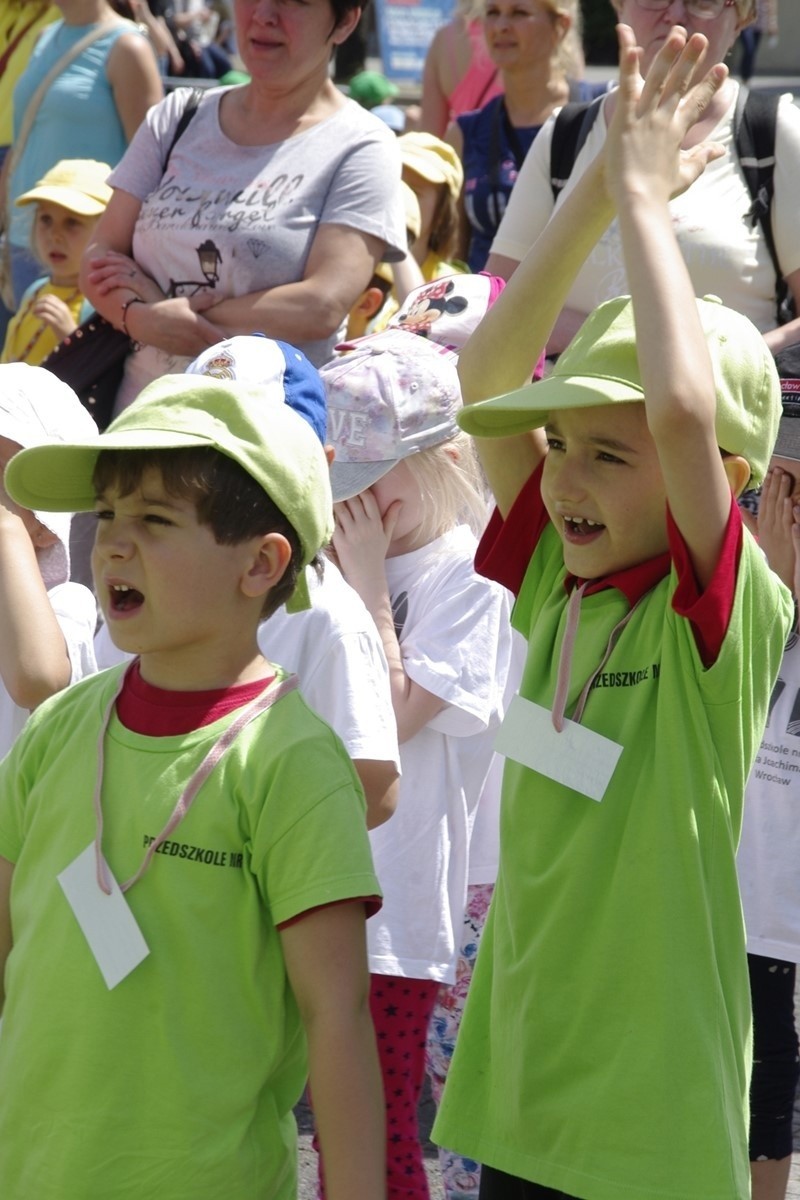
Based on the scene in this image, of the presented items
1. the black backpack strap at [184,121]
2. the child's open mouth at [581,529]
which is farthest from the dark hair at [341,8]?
the child's open mouth at [581,529]

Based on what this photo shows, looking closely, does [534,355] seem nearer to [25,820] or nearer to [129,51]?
[25,820]

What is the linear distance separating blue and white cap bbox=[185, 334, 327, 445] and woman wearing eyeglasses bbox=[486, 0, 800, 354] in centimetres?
113

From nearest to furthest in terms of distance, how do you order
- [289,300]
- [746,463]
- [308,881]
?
[308,881]
[746,463]
[289,300]

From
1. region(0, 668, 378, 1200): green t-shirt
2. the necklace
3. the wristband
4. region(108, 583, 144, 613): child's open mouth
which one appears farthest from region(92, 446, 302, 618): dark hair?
the necklace

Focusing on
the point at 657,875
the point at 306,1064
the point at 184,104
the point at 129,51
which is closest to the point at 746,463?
the point at 657,875

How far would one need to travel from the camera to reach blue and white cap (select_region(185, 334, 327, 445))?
292 cm

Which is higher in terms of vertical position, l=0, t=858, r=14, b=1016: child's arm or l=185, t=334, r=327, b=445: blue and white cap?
l=185, t=334, r=327, b=445: blue and white cap

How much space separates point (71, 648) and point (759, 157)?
195 cm

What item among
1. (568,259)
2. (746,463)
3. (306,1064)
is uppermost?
(568,259)

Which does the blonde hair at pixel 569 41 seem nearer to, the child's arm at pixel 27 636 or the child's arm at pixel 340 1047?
the child's arm at pixel 27 636

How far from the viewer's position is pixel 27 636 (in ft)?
9.53

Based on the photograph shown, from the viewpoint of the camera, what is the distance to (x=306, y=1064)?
2.28 metres

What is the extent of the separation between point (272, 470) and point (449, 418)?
1.24 meters

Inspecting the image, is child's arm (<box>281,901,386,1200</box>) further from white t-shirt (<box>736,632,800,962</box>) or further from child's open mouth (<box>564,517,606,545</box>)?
white t-shirt (<box>736,632,800,962</box>)
